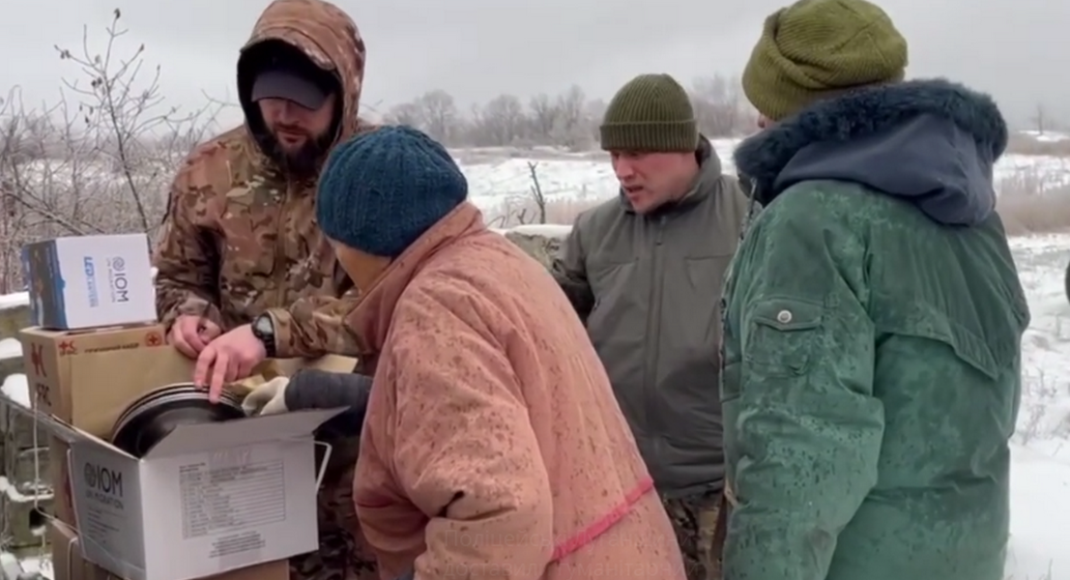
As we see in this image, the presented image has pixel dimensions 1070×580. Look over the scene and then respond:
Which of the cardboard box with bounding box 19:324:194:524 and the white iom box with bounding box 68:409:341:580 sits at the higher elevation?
the cardboard box with bounding box 19:324:194:524

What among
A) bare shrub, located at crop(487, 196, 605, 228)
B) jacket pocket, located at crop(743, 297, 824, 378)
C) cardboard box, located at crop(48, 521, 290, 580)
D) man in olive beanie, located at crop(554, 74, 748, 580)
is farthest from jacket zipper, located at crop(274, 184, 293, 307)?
bare shrub, located at crop(487, 196, 605, 228)

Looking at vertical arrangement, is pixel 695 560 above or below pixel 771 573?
below

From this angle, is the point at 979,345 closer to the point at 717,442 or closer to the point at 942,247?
the point at 942,247

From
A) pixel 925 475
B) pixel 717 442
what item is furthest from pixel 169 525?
pixel 717 442

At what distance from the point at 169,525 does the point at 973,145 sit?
154cm

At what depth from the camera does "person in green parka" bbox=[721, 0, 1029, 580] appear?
1.57 m

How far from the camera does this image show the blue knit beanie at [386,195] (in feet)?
5.57

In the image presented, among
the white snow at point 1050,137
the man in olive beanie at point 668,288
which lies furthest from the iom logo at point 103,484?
the white snow at point 1050,137

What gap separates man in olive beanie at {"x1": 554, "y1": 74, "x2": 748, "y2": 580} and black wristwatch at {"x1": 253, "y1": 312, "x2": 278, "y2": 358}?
1.07m

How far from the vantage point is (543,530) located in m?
1.47

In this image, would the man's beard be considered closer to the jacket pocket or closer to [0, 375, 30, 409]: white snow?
[0, 375, 30, 409]: white snow

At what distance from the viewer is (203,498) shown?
2062 millimetres

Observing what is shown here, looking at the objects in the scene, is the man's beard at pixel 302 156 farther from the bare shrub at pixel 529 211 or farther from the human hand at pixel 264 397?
the bare shrub at pixel 529 211

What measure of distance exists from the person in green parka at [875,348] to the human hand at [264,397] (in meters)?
0.98
